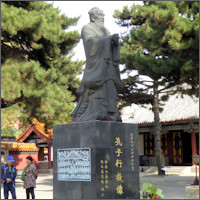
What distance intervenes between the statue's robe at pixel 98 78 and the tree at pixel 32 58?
5730mm

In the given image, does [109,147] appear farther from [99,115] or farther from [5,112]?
[5,112]

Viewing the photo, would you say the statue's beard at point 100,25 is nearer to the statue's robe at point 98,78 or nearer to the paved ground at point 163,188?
the statue's robe at point 98,78

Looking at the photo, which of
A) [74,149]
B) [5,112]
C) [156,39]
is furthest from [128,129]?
[5,112]

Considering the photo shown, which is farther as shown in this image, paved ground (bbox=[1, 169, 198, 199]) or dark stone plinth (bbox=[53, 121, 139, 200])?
paved ground (bbox=[1, 169, 198, 199])

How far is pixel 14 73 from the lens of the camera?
13125mm

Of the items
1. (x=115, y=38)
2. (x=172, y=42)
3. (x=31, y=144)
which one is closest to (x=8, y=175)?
(x=115, y=38)

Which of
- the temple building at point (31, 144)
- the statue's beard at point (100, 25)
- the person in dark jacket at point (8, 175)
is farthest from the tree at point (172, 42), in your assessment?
the temple building at point (31, 144)

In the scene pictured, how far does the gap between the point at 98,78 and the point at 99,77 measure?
3 cm

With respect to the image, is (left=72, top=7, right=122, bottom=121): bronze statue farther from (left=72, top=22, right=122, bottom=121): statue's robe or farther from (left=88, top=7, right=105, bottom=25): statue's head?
(left=88, top=7, right=105, bottom=25): statue's head

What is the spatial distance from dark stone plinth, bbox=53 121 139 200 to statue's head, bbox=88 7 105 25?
7.71 feet

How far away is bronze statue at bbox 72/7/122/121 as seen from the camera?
7500 mm

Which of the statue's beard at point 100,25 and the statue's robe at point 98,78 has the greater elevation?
the statue's beard at point 100,25

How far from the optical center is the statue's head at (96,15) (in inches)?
314

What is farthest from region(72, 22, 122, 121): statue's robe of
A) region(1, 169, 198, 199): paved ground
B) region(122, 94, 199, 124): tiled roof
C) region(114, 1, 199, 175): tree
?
region(122, 94, 199, 124): tiled roof
